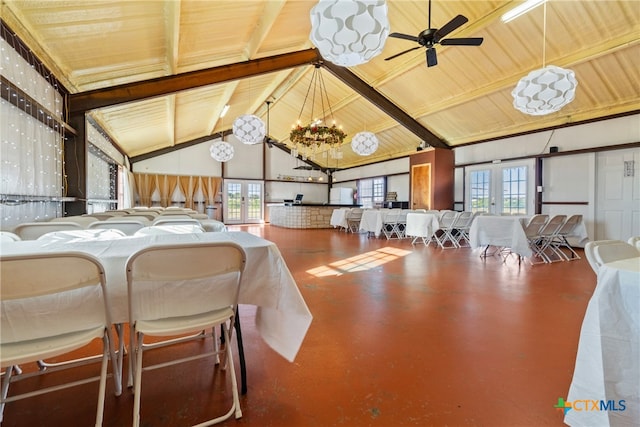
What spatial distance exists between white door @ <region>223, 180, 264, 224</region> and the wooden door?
7.21 metres

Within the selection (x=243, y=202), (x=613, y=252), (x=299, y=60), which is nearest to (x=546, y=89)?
(x=613, y=252)

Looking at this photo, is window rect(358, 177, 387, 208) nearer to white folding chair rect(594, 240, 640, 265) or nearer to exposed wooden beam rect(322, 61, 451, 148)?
exposed wooden beam rect(322, 61, 451, 148)

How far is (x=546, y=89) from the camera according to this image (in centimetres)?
325

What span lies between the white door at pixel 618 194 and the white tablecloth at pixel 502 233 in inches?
106

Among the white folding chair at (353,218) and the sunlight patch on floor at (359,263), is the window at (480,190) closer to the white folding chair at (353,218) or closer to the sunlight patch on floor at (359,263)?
the white folding chair at (353,218)

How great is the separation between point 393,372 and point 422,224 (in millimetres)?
5207

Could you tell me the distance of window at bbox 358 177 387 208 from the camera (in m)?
11.8

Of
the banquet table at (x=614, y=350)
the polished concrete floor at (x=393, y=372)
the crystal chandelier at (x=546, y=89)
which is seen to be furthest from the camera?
the crystal chandelier at (x=546, y=89)

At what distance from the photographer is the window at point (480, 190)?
809cm

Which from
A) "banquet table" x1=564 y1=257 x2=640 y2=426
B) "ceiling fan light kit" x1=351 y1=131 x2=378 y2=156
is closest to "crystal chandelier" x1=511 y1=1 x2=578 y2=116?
"banquet table" x1=564 y1=257 x2=640 y2=426

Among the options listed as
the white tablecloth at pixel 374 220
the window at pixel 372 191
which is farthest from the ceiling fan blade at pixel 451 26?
the window at pixel 372 191

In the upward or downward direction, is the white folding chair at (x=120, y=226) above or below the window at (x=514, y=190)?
below

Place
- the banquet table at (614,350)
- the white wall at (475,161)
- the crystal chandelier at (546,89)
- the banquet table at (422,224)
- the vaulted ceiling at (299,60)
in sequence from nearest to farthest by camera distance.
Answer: the banquet table at (614,350) → the crystal chandelier at (546,89) → the vaulted ceiling at (299,60) → the white wall at (475,161) → the banquet table at (422,224)

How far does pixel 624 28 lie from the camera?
4.45 metres
